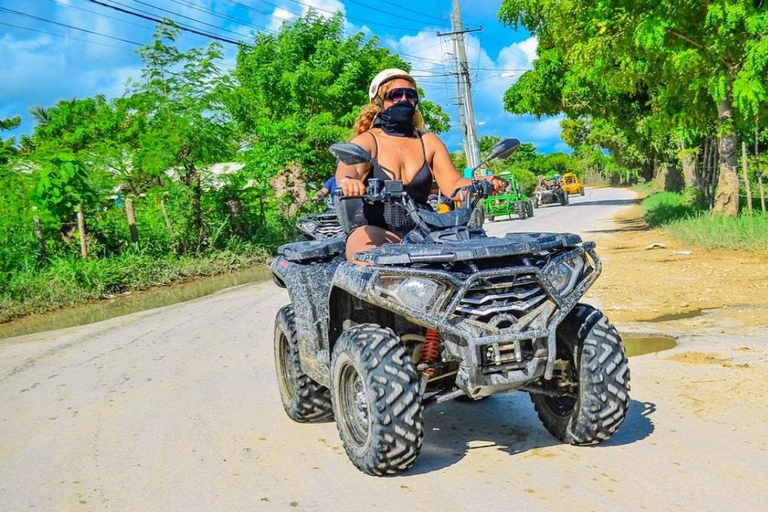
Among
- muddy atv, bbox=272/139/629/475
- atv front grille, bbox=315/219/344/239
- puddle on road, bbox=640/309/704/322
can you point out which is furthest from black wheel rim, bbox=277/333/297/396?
atv front grille, bbox=315/219/344/239

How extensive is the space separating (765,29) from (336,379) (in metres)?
9.88

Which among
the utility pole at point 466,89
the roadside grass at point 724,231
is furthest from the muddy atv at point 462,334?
the utility pole at point 466,89

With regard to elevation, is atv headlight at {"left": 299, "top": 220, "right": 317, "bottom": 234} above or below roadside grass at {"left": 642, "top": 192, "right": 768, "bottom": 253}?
above

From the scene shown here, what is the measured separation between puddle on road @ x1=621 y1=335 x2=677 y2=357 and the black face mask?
313 centimetres

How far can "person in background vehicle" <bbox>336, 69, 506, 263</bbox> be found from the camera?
4.79 metres

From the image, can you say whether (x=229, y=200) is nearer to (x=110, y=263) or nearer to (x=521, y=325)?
(x=110, y=263)

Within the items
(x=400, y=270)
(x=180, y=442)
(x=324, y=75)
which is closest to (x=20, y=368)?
(x=180, y=442)

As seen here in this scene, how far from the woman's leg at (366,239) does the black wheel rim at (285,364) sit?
1.29 m

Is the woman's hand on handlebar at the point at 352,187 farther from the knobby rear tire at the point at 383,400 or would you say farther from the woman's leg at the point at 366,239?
the knobby rear tire at the point at 383,400

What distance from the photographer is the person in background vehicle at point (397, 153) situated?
479cm

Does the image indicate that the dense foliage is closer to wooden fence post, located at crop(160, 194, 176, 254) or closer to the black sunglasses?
the black sunglasses

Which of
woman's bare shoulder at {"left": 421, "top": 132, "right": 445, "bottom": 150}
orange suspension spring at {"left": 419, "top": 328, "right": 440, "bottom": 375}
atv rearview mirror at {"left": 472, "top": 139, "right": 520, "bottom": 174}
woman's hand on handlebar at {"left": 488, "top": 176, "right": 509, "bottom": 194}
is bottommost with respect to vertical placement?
orange suspension spring at {"left": 419, "top": 328, "right": 440, "bottom": 375}

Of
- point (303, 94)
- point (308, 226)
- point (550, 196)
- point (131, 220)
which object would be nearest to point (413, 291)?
point (308, 226)

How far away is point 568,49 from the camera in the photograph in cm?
1875
